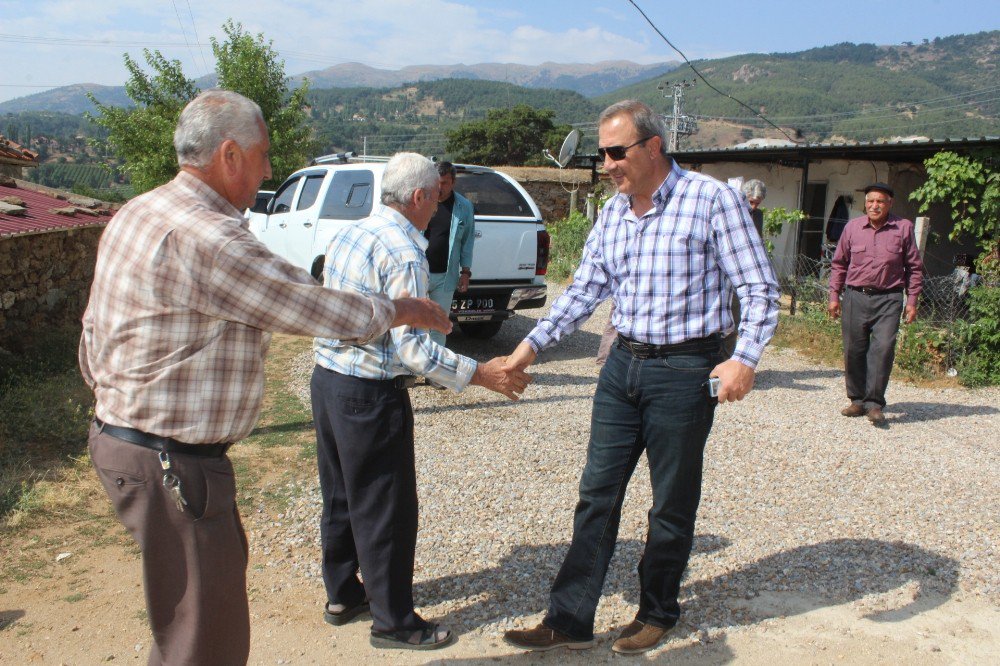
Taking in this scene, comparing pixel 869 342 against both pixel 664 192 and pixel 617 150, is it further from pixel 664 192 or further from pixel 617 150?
pixel 617 150

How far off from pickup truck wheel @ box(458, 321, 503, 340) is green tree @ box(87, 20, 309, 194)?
63.3 ft

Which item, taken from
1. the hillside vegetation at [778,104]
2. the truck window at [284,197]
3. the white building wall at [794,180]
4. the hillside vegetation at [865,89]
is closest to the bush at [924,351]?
the white building wall at [794,180]

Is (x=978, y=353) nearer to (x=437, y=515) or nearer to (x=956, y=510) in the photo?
(x=956, y=510)

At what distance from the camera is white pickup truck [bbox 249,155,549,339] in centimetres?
823

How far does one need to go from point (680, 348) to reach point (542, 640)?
1309 mm

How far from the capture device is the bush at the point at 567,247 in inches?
621

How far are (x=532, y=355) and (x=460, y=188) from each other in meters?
5.58

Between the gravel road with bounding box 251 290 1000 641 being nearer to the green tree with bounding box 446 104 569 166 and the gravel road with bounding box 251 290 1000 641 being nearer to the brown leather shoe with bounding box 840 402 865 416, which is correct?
the brown leather shoe with bounding box 840 402 865 416

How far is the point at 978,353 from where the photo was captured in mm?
8156

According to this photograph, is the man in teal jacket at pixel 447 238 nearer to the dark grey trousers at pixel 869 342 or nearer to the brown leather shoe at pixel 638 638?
the dark grey trousers at pixel 869 342

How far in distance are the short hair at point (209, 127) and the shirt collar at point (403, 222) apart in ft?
3.16

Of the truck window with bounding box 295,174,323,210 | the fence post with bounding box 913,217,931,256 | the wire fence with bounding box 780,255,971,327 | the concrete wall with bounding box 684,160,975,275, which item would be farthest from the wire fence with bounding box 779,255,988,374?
the truck window with bounding box 295,174,323,210

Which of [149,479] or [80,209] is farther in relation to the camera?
[80,209]

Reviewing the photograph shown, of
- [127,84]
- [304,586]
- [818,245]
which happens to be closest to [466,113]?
[127,84]
